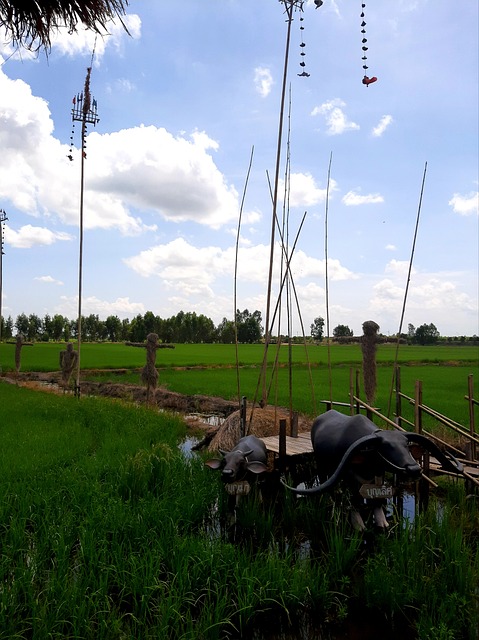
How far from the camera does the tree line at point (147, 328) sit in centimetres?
6359

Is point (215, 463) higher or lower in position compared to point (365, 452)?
lower

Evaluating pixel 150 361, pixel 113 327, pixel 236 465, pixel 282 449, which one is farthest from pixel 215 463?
pixel 113 327

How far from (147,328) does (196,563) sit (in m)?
62.5

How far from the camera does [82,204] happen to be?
11750 mm

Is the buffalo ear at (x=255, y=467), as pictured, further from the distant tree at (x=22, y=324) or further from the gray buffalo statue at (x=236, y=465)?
the distant tree at (x=22, y=324)

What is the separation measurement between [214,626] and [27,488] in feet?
9.27

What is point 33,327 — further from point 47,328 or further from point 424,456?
point 424,456

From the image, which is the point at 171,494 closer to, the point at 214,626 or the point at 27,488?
the point at 27,488

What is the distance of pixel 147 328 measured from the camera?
6469 cm

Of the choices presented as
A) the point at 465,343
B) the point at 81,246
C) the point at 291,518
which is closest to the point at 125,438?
the point at 291,518

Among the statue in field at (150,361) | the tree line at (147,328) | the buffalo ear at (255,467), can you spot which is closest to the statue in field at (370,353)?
the buffalo ear at (255,467)

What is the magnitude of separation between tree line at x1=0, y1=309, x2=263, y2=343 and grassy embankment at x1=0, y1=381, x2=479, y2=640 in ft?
158

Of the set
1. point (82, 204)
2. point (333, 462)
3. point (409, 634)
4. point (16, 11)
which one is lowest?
point (409, 634)

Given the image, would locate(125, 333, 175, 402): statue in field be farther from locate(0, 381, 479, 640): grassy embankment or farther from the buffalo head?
the buffalo head
